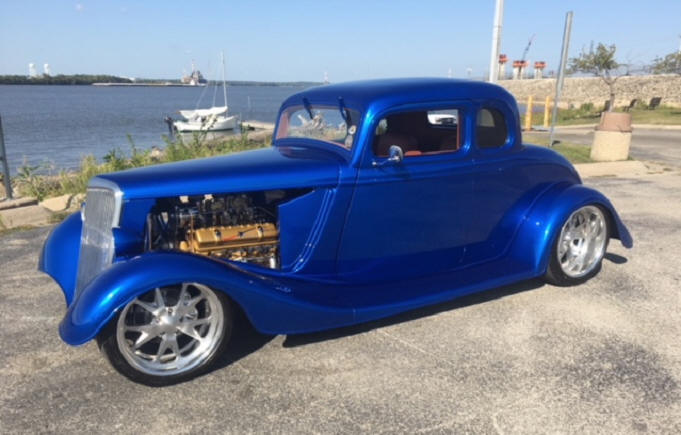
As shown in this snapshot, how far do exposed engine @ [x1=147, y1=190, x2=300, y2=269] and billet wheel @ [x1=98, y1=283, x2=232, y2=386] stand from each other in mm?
360

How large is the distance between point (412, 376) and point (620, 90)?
45.0 meters

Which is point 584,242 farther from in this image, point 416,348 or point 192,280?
point 192,280

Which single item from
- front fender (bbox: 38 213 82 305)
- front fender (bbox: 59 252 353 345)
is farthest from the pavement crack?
front fender (bbox: 38 213 82 305)

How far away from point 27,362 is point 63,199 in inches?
199

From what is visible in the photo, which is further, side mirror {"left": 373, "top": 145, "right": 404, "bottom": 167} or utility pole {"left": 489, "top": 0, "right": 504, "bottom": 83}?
utility pole {"left": 489, "top": 0, "right": 504, "bottom": 83}

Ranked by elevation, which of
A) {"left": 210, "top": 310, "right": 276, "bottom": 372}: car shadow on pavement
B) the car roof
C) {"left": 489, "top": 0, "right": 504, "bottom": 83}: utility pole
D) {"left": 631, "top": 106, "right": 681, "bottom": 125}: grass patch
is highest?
{"left": 489, "top": 0, "right": 504, "bottom": 83}: utility pole

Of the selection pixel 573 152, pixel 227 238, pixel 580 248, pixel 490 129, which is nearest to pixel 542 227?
pixel 580 248

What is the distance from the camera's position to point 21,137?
28.8 metres

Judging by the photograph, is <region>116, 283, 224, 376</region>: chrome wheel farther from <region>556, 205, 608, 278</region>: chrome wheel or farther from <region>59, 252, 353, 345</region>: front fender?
<region>556, 205, 608, 278</region>: chrome wheel

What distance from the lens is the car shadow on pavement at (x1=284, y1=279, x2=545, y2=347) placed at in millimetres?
3742

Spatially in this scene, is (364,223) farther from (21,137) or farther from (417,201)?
(21,137)

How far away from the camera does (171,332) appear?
3.18m

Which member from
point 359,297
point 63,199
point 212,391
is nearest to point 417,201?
point 359,297

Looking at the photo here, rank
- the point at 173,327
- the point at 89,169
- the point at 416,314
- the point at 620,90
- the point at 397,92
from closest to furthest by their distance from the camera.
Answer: the point at 173,327, the point at 397,92, the point at 416,314, the point at 89,169, the point at 620,90
